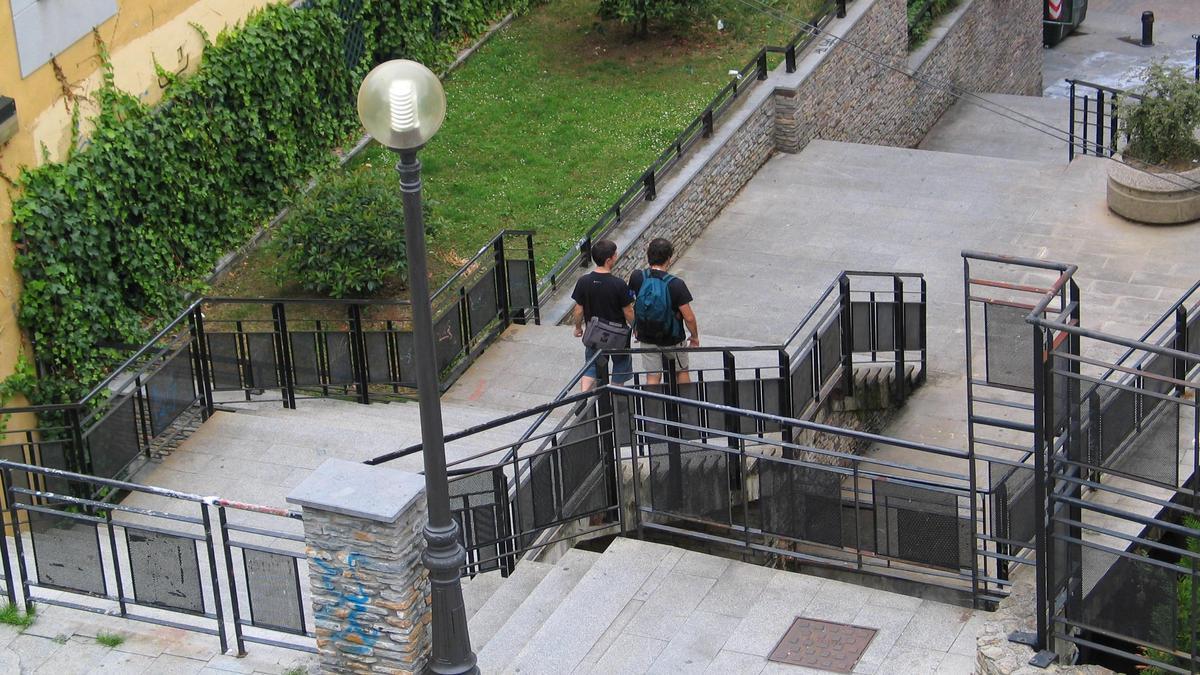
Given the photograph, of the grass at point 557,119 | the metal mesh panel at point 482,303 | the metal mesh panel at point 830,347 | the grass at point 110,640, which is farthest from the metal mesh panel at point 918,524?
the grass at point 557,119

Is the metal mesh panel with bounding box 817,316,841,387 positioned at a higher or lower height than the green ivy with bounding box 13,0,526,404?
lower

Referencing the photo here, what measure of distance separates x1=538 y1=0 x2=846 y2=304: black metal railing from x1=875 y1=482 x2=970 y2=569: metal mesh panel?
6.72 meters

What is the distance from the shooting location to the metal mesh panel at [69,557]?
11344 mm

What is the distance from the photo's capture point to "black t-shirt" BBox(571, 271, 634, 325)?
1373 cm

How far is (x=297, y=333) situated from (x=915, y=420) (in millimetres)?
5752

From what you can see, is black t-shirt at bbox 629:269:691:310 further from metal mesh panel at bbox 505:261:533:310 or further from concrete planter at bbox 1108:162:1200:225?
concrete planter at bbox 1108:162:1200:225

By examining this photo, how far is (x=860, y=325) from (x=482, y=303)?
3.47 m

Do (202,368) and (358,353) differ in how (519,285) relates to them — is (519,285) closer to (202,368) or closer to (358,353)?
(358,353)

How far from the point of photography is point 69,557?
37.4 feet

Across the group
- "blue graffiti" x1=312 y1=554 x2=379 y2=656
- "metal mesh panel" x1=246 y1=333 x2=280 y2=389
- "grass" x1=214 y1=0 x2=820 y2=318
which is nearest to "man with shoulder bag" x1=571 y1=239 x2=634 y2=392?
"metal mesh panel" x1=246 y1=333 x2=280 y2=389

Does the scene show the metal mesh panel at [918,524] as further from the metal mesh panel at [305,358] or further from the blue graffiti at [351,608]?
the metal mesh panel at [305,358]

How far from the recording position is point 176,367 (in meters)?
14.6

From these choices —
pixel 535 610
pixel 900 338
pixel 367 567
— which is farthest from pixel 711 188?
pixel 367 567

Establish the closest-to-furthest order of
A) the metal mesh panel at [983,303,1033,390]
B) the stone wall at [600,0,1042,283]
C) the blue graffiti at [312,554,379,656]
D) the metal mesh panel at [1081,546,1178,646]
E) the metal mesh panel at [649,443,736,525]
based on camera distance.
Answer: the metal mesh panel at [1081,546,1178,646] → the blue graffiti at [312,554,379,656] → the metal mesh panel at [983,303,1033,390] → the metal mesh panel at [649,443,736,525] → the stone wall at [600,0,1042,283]
